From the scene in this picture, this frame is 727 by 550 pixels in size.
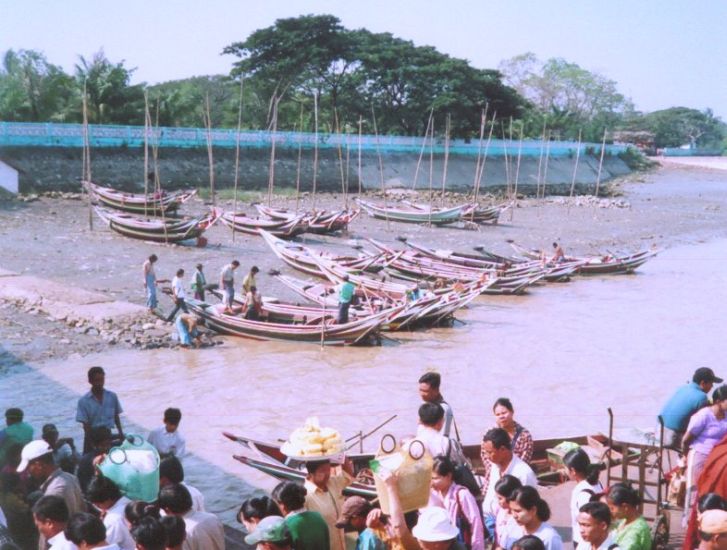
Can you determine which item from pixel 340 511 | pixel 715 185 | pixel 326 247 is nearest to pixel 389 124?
pixel 326 247

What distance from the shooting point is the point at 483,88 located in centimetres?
4769

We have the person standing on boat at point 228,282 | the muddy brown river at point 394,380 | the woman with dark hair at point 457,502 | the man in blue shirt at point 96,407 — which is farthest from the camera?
the person standing on boat at point 228,282

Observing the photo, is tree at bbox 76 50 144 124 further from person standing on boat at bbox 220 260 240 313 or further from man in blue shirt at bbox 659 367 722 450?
man in blue shirt at bbox 659 367 722 450

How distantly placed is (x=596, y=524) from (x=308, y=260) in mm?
17293

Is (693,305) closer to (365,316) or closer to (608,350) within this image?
(608,350)

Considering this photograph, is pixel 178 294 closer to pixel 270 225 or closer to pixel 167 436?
pixel 167 436

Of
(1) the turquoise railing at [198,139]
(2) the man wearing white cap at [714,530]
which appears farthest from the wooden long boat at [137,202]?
(2) the man wearing white cap at [714,530]

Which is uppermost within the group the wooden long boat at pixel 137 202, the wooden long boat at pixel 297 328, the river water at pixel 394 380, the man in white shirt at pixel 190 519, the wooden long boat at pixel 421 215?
the man in white shirt at pixel 190 519

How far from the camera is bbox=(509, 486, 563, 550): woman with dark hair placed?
4023 millimetres

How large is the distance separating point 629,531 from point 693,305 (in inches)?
711

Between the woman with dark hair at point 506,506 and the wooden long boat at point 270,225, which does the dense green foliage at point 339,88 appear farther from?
the woman with dark hair at point 506,506

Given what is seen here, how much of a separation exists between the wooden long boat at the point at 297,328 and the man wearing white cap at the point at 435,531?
35.4 feet

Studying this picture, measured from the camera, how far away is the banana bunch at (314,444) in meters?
4.59

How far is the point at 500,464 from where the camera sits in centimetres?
474
